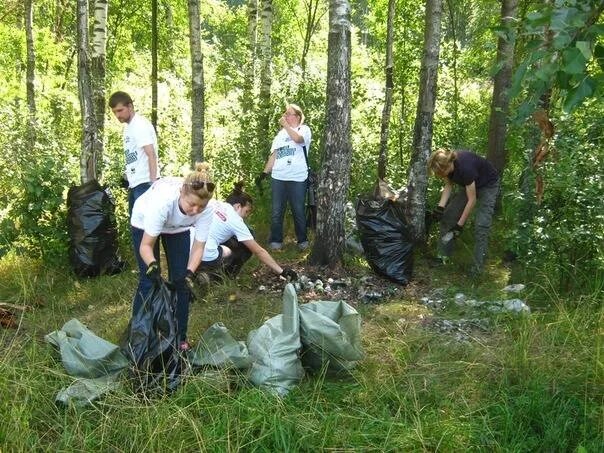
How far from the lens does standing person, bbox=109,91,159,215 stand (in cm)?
466

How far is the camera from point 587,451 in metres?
2.45

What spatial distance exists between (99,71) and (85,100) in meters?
0.91

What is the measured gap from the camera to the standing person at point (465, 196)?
4.99 metres

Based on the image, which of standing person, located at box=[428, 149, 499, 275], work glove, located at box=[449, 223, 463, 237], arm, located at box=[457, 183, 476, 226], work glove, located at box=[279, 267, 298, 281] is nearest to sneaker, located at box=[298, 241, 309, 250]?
work glove, located at box=[279, 267, 298, 281]

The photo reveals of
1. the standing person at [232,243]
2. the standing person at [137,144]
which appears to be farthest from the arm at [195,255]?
the standing person at [137,144]

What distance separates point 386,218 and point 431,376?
2155mm

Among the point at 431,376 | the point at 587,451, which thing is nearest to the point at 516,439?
the point at 587,451

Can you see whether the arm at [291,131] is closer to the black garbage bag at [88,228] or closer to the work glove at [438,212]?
the work glove at [438,212]

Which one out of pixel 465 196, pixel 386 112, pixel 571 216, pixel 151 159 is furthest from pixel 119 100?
pixel 386 112

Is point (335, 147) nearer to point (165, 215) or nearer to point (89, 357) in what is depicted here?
point (165, 215)

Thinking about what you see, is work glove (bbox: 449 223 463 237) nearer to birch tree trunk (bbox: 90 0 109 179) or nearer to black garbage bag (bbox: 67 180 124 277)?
black garbage bag (bbox: 67 180 124 277)

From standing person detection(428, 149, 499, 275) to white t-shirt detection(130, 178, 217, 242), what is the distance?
→ 95.9 inches

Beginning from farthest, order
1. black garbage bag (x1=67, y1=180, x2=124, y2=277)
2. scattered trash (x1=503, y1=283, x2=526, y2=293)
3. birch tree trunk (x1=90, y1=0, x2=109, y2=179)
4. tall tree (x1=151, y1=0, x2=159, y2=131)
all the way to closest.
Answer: tall tree (x1=151, y1=0, x2=159, y2=131) → birch tree trunk (x1=90, y1=0, x2=109, y2=179) → black garbage bag (x1=67, y1=180, x2=124, y2=277) → scattered trash (x1=503, y1=283, x2=526, y2=293)

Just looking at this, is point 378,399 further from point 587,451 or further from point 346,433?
point 587,451
